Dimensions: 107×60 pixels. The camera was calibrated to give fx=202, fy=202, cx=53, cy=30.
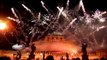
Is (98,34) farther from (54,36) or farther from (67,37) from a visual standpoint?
(54,36)

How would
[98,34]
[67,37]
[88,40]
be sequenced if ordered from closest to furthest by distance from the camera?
[88,40]
[98,34]
[67,37]

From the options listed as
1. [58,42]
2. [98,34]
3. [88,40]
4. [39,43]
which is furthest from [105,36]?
[39,43]

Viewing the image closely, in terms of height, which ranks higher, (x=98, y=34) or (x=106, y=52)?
(x=98, y=34)

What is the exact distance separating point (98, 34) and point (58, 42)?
11258mm

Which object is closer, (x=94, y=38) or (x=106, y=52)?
(x=106, y=52)

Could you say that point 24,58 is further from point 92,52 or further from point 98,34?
point 98,34

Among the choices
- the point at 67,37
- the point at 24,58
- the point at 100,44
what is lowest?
the point at 24,58

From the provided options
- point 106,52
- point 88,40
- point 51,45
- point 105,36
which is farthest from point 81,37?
point 51,45

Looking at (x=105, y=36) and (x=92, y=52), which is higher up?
(x=105, y=36)

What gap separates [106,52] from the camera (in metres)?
41.9

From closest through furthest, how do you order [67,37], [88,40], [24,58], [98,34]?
1. [24,58]
2. [88,40]
3. [98,34]
4. [67,37]

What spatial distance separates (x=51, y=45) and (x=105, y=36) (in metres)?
13.9

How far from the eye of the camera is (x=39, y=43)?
5284 centimetres

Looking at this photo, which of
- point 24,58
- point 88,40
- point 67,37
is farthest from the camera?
point 67,37
